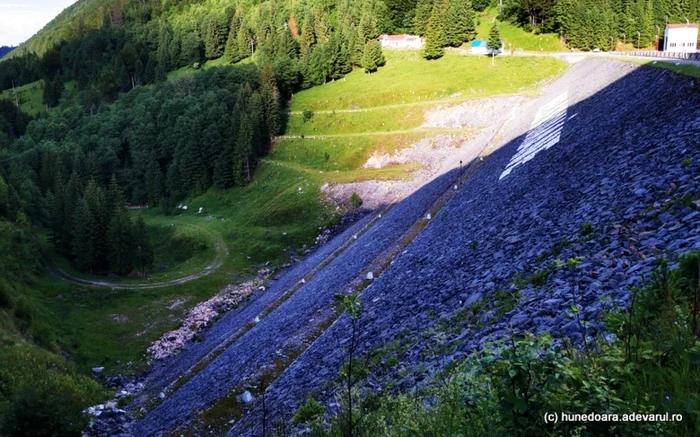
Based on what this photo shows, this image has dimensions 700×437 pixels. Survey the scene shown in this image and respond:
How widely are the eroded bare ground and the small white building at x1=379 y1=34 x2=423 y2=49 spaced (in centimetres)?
5058

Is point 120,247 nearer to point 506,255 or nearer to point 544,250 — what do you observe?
point 506,255

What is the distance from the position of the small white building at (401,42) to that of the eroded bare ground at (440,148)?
50.6 meters

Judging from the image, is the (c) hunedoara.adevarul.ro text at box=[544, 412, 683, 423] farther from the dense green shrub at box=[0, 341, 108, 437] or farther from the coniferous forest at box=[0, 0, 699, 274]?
the coniferous forest at box=[0, 0, 699, 274]

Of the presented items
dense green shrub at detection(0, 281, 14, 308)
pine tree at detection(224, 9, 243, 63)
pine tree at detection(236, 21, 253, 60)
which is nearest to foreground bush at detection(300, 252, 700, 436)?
dense green shrub at detection(0, 281, 14, 308)

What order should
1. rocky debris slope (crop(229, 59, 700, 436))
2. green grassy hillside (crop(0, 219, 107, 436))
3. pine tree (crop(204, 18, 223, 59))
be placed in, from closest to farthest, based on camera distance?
rocky debris slope (crop(229, 59, 700, 436))
green grassy hillside (crop(0, 219, 107, 436))
pine tree (crop(204, 18, 223, 59))

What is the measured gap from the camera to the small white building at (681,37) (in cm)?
8888

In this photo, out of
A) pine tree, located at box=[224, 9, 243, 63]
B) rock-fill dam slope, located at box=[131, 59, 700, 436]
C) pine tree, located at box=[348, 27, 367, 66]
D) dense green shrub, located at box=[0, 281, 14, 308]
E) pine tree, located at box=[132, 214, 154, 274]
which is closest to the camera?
rock-fill dam slope, located at box=[131, 59, 700, 436]

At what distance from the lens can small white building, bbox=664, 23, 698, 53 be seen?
88.9m

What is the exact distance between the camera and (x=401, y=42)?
424ft

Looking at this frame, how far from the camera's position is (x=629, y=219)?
12828 millimetres

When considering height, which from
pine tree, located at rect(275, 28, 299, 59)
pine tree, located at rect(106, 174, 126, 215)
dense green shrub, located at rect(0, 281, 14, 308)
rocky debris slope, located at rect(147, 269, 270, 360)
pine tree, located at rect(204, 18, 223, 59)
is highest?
pine tree, located at rect(204, 18, 223, 59)

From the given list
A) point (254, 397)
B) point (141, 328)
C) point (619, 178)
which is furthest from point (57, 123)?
point (619, 178)

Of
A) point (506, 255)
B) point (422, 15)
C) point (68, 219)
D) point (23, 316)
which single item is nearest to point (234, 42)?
point (422, 15)

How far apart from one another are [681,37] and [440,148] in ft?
194
